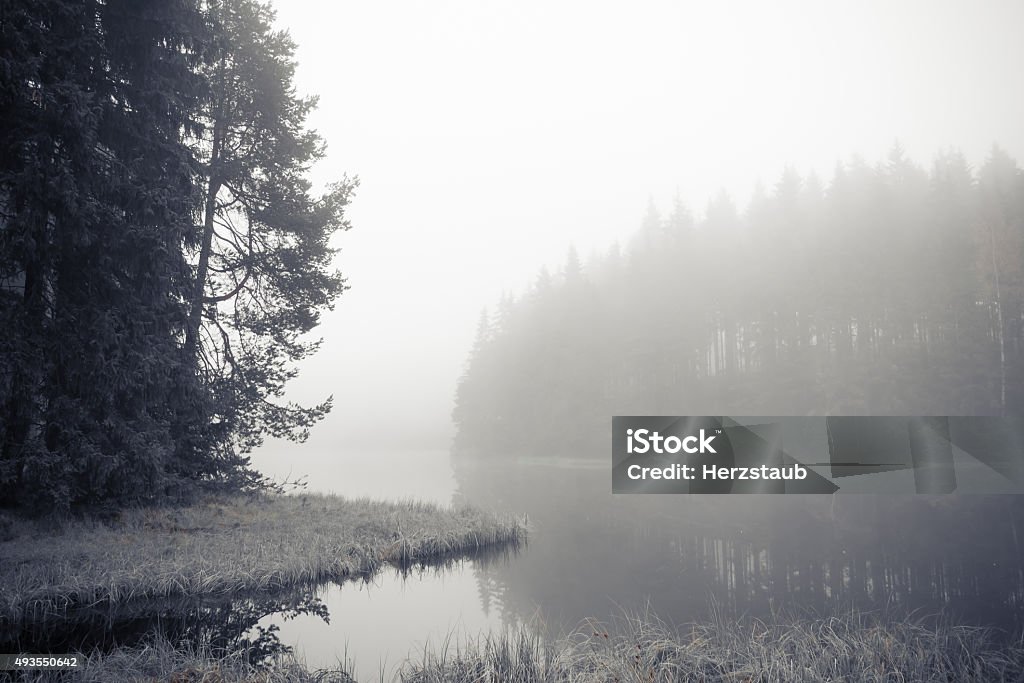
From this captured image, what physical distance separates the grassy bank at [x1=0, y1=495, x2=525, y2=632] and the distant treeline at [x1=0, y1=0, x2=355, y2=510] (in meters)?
0.83

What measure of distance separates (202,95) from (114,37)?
2020 millimetres

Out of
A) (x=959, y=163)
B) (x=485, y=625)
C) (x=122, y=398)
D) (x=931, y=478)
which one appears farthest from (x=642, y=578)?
(x=959, y=163)

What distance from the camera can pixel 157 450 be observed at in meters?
11.3

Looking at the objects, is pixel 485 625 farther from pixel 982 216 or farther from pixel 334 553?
pixel 982 216

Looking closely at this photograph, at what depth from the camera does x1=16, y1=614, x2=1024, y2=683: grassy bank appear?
216 inches

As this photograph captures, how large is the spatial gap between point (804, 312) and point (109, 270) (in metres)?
39.2

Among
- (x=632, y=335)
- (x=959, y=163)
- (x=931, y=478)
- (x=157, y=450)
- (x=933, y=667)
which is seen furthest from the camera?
(x=632, y=335)

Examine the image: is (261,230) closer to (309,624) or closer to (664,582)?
(309,624)

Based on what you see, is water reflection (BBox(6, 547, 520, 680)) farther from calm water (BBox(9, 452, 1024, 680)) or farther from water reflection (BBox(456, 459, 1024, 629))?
water reflection (BBox(456, 459, 1024, 629))

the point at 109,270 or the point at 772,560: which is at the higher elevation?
the point at 109,270

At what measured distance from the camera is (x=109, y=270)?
453 inches
